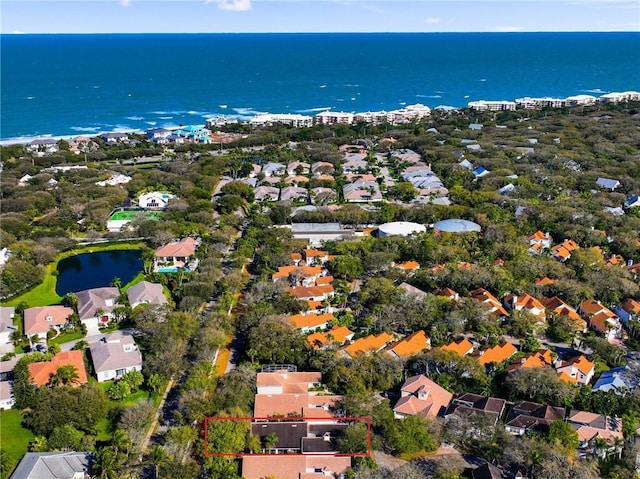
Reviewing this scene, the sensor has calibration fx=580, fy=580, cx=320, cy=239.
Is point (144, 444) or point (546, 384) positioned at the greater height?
point (546, 384)

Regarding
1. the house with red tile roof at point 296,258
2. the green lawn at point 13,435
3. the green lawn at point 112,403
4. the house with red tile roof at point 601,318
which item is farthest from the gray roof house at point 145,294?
the house with red tile roof at point 601,318

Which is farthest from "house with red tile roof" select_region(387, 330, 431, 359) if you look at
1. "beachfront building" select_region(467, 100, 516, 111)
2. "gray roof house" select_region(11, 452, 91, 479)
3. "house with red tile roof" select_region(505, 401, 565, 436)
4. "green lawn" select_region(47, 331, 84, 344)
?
"beachfront building" select_region(467, 100, 516, 111)

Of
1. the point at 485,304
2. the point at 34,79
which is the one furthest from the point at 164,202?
the point at 34,79

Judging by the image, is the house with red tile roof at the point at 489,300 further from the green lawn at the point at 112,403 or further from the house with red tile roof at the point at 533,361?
the green lawn at the point at 112,403

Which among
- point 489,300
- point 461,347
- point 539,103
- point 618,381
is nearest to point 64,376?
point 461,347

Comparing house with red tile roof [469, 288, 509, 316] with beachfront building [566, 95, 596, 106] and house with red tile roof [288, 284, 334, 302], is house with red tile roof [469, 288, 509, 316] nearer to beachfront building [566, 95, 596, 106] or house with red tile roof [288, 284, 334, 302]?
house with red tile roof [288, 284, 334, 302]

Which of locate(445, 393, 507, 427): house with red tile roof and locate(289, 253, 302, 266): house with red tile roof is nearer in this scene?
locate(445, 393, 507, 427): house with red tile roof

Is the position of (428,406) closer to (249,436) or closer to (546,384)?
(546,384)
